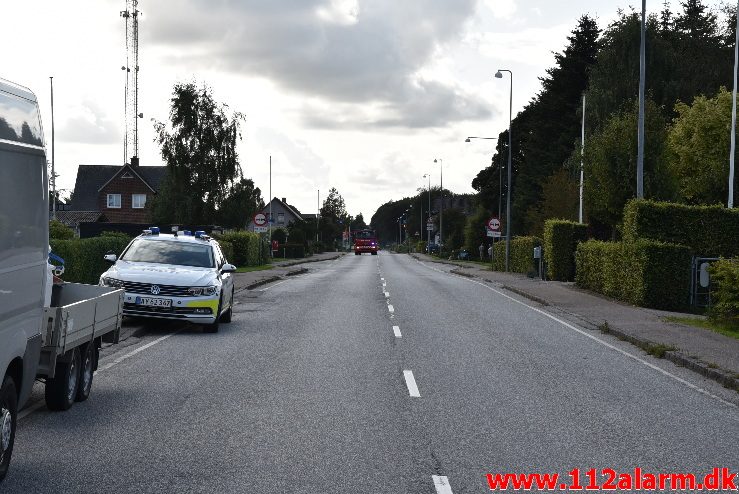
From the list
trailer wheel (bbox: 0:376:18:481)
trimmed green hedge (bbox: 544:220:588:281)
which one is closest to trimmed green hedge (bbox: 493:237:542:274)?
trimmed green hedge (bbox: 544:220:588:281)

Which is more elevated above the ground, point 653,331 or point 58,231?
point 58,231

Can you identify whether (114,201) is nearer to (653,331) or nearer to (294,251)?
(294,251)

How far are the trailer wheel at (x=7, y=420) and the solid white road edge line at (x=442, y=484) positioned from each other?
2.88 meters

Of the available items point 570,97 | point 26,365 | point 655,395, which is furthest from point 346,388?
point 570,97

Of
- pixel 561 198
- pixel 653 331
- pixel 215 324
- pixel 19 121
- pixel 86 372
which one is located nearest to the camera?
pixel 19 121

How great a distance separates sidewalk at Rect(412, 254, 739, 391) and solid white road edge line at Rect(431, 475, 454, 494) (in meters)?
6.06

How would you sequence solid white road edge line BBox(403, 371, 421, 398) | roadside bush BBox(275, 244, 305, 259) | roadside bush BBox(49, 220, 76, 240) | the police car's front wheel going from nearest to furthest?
solid white road edge line BBox(403, 371, 421, 398)
the police car's front wheel
roadside bush BBox(49, 220, 76, 240)
roadside bush BBox(275, 244, 305, 259)

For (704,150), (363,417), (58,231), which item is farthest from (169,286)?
(704,150)

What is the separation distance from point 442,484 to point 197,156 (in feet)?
204

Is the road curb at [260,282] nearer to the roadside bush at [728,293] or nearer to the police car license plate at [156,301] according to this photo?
the police car license plate at [156,301]

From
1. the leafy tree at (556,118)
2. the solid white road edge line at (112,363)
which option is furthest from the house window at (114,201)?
the solid white road edge line at (112,363)

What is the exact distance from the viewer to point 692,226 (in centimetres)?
2666

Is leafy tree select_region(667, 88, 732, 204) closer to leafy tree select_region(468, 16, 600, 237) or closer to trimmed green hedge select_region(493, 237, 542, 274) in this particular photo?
trimmed green hedge select_region(493, 237, 542, 274)

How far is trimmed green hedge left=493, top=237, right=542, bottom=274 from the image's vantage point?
45875mm
